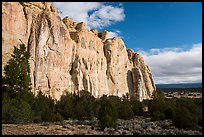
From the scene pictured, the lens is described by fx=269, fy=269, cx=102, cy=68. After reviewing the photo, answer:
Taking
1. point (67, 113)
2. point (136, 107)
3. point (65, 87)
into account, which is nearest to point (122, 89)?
point (65, 87)

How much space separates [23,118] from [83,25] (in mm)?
45310

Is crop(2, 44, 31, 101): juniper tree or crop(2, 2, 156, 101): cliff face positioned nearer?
crop(2, 44, 31, 101): juniper tree

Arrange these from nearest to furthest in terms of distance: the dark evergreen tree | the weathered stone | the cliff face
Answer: the dark evergreen tree
the cliff face
the weathered stone

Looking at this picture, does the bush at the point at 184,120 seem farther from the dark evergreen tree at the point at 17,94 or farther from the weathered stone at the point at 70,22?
the weathered stone at the point at 70,22

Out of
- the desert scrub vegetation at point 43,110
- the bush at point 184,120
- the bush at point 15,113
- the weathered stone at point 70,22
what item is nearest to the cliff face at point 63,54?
the weathered stone at point 70,22

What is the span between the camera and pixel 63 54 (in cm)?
5053

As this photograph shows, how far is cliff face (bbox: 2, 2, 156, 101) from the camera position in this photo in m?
42.0

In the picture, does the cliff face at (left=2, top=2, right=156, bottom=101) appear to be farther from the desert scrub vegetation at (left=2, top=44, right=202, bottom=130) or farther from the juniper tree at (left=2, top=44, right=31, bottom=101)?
the desert scrub vegetation at (left=2, top=44, right=202, bottom=130)

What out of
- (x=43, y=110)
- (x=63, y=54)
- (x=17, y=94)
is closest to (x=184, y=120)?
(x=43, y=110)

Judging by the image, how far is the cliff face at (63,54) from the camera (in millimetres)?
41969

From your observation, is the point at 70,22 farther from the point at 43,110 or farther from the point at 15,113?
the point at 15,113

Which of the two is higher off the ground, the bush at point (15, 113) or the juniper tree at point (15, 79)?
the juniper tree at point (15, 79)

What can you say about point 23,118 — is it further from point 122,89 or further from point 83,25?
point 122,89

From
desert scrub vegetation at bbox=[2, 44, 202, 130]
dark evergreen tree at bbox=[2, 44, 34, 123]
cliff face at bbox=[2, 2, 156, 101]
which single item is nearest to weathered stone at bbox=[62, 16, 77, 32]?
cliff face at bbox=[2, 2, 156, 101]
